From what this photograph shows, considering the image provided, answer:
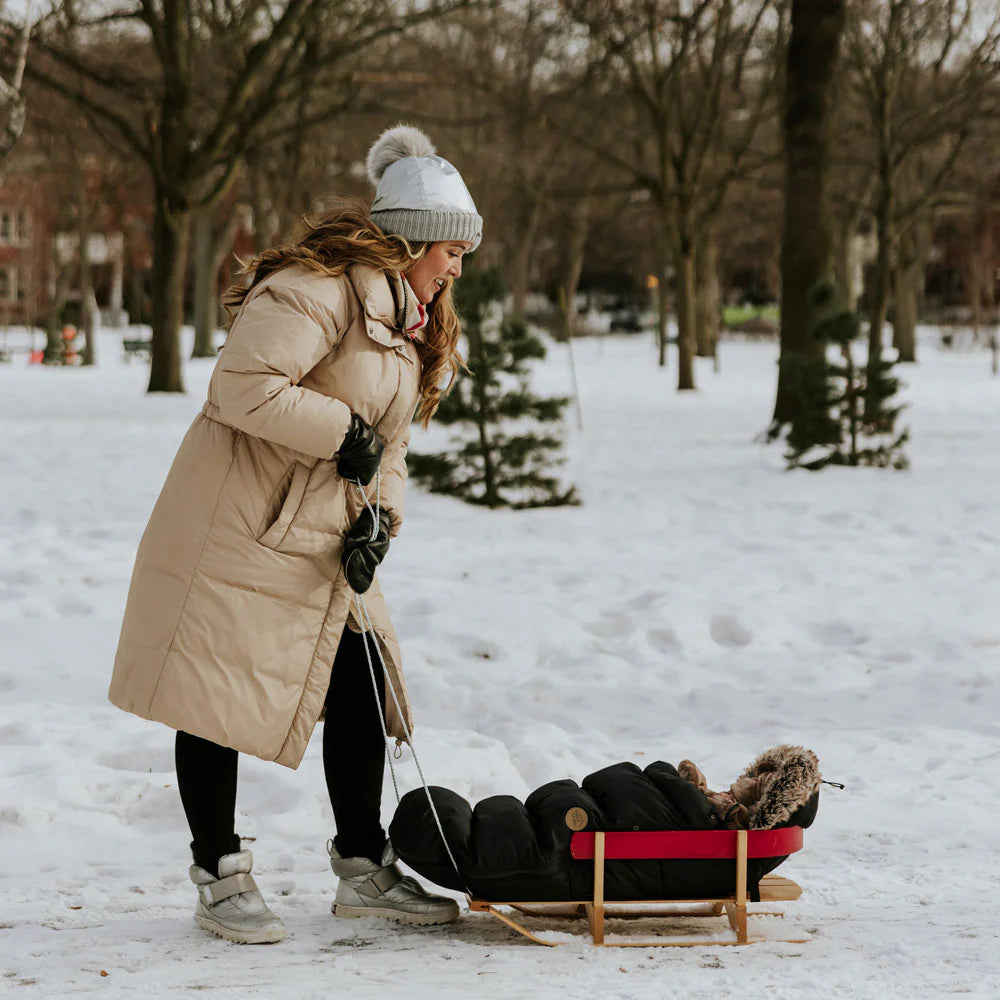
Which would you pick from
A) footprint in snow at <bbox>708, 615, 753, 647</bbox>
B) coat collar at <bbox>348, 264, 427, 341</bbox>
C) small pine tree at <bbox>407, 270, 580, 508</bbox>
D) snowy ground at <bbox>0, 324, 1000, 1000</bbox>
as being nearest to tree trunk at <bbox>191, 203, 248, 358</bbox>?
snowy ground at <bbox>0, 324, 1000, 1000</bbox>

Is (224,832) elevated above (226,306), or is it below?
below

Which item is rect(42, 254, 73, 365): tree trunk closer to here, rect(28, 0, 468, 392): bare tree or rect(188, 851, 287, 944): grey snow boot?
rect(28, 0, 468, 392): bare tree

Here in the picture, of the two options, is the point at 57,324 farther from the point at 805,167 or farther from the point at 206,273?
the point at 805,167

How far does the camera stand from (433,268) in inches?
132

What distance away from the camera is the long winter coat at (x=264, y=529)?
121 inches

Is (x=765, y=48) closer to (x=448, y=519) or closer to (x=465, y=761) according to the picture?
(x=448, y=519)

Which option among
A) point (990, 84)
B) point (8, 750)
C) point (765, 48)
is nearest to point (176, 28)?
point (765, 48)

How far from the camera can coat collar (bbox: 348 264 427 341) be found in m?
3.18

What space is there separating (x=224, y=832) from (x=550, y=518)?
651cm

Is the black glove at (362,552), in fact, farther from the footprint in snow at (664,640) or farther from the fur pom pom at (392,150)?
the footprint in snow at (664,640)

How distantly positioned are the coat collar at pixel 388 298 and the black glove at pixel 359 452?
0.81 ft

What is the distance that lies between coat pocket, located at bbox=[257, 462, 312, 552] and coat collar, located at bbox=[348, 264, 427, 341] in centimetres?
40

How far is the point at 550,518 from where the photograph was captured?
31.9 ft

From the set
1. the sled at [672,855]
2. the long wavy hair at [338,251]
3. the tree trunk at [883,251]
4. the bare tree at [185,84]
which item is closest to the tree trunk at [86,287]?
the bare tree at [185,84]
